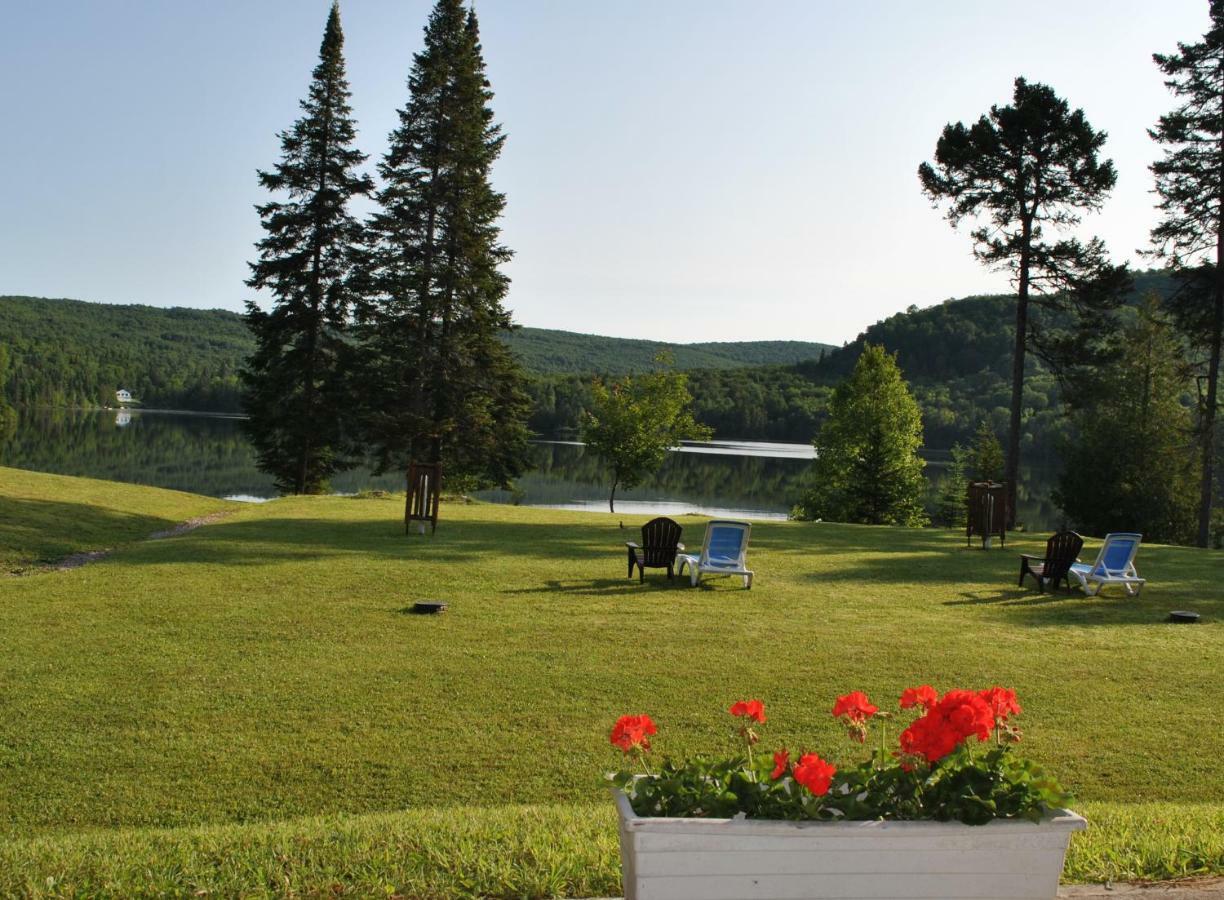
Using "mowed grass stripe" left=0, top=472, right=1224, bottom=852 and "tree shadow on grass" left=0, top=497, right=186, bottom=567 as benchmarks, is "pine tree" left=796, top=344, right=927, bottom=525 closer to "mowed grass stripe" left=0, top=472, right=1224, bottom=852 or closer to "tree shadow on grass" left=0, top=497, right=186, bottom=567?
"mowed grass stripe" left=0, top=472, right=1224, bottom=852

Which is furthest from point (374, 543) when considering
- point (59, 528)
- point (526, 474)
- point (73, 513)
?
point (526, 474)

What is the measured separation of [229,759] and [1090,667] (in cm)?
686

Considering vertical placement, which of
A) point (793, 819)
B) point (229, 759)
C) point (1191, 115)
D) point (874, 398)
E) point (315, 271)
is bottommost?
point (229, 759)

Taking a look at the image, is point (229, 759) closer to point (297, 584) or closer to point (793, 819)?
point (793, 819)

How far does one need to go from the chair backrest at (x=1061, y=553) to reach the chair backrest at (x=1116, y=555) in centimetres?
31

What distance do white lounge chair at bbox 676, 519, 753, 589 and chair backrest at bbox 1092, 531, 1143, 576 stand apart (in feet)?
14.8

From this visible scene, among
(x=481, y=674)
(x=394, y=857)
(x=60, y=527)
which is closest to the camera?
(x=394, y=857)

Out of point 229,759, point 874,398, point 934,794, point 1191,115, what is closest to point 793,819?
point 934,794

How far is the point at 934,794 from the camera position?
3119 millimetres

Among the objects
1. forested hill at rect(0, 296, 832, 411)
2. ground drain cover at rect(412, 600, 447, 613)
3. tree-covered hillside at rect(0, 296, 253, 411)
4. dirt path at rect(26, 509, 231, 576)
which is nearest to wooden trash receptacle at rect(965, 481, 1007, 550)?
ground drain cover at rect(412, 600, 447, 613)

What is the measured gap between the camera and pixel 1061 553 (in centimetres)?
1288

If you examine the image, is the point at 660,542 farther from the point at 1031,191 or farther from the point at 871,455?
the point at 871,455

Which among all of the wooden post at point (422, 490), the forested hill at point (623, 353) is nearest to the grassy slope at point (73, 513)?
the wooden post at point (422, 490)

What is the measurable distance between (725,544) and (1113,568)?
5100mm
